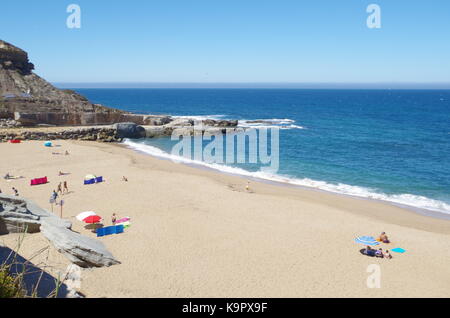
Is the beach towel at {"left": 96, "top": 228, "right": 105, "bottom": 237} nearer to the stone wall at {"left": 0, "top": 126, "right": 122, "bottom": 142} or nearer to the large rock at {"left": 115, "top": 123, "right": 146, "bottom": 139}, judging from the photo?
the stone wall at {"left": 0, "top": 126, "right": 122, "bottom": 142}

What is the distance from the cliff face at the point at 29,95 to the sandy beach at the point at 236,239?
73.0 ft

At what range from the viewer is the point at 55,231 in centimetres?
1272

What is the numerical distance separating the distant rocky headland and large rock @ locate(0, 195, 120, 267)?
31.8 meters

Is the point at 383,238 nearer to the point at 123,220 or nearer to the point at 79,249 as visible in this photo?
the point at 123,220

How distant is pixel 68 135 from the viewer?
1769 inches

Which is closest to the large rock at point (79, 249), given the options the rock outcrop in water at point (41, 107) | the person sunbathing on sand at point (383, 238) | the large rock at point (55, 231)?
the large rock at point (55, 231)

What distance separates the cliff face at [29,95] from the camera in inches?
1863

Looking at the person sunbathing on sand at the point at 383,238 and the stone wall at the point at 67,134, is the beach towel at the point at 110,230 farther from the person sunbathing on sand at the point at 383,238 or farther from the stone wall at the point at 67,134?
the stone wall at the point at 67,134

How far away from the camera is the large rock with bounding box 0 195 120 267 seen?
12.0 meters

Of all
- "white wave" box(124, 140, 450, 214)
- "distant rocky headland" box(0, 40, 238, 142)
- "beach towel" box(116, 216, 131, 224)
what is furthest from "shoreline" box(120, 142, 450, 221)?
"beach towel" box(116, 216, 131, 224)

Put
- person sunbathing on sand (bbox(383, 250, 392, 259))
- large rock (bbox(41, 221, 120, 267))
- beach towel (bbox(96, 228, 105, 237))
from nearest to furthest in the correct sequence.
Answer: large rock (bbox(41, 221, 120, 267))
person sunbathing on sand (bbox(383, 250, 392, 259))
beach towel (bbox(96, 228, 105, 237))
